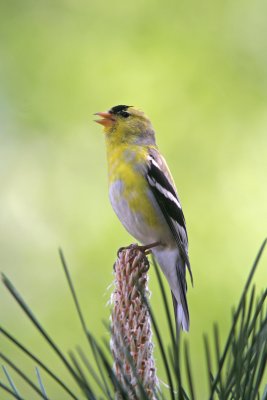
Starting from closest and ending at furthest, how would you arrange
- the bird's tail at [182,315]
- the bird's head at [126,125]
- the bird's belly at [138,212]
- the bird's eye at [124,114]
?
the bird's tail at [182,315]
the bird's belly at [138,212]
the bird's head at [126,125]
the bird's eye at [124,114]

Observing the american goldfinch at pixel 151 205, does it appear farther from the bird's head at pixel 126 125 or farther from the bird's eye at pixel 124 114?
the bird's eye at pixel 124 114

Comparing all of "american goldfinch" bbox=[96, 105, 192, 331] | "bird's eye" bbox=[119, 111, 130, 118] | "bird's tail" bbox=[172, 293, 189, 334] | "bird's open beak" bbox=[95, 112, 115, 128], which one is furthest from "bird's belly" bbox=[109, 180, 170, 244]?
"bird's eye" bbox=[119, 111, 130, 118]

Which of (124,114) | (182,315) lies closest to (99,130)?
(124,114)

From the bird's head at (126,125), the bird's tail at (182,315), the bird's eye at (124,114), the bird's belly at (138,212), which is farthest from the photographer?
the bird's eye at (124,114)

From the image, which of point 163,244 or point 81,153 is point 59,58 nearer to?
point 81,153

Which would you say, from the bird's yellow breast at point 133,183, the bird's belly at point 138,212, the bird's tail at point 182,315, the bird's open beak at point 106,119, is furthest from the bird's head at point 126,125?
the bird's tail at point 182,315

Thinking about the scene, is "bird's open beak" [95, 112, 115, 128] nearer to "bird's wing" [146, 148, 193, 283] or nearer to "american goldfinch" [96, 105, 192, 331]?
"american goldfinch" [96, 105, 192, 331]

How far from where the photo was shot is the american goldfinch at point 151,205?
3404mm

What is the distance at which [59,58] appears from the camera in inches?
206

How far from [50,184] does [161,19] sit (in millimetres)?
1449

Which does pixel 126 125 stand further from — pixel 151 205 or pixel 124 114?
pixel 151 205

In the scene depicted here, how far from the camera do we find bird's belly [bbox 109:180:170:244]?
339cm

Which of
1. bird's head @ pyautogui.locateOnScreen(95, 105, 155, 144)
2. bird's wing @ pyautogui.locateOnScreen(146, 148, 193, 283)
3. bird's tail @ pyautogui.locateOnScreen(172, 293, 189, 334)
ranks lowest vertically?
bird's tail @ pyautogui.locateOnScreen(172, 293, 189, 334)

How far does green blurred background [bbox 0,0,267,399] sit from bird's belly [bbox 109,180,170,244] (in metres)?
0.58
